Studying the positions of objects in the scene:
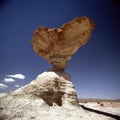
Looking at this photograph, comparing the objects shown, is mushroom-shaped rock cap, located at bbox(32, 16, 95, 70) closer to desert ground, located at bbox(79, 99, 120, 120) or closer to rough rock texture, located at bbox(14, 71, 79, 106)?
rough rock texture, located at bbox(14, 71, 79, 106)

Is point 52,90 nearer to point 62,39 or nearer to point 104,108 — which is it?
point 62,39

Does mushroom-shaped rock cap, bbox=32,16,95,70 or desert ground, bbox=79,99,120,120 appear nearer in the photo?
desert ground, bbox=79,99,120,120

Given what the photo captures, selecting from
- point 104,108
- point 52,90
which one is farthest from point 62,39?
point 104,108

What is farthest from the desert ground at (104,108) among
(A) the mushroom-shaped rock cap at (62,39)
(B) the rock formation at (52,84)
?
(A) the mushroom-shaped rock cap at (62,39)

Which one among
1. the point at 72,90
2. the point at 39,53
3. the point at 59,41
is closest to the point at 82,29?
the point at 59,41

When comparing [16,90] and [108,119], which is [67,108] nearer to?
[108,119]

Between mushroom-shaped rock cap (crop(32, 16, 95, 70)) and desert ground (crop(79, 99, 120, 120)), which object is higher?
mushroom-shaped rock cap (crop(32, 16, 95, 70))

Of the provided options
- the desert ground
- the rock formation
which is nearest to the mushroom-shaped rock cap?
the rock formation
